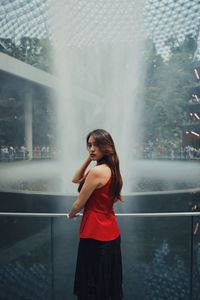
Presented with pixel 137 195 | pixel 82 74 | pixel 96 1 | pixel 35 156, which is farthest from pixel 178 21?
pixel 137 195

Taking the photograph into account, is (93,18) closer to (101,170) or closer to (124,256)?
(124,256)

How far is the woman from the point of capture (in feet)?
8.25

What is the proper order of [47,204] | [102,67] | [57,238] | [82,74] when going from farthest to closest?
[82,74] → [102,67] → [47,204] → [57,238]

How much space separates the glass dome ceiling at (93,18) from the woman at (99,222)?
28.3m

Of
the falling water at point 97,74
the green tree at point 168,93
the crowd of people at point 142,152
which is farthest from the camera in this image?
the green tree at point 168,93

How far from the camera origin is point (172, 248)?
5.27m

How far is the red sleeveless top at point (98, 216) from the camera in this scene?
2561 millimetres

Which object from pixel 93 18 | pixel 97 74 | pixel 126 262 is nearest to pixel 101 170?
pixel 126 262

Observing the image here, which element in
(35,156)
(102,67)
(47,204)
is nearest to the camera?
(47,204)

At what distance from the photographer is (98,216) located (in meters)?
2.59

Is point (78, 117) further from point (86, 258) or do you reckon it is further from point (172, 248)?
point (86, 258)

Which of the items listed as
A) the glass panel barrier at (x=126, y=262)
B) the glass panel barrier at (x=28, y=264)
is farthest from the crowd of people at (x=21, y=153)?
the glass panel barrier at (x=28, y=264)

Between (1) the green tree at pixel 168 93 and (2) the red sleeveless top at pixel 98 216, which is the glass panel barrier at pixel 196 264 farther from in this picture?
(1) the green tree at pixel 168 93

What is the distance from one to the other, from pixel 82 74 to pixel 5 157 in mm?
10656
